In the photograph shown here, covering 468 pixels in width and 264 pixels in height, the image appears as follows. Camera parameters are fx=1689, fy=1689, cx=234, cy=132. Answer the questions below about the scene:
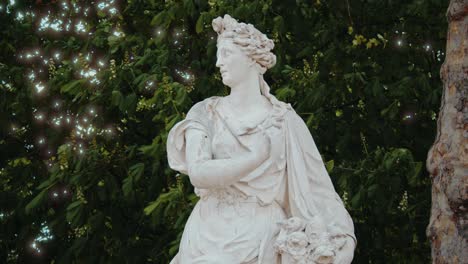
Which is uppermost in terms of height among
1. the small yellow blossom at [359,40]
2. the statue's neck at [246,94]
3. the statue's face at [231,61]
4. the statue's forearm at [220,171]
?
the statue's face at [231,61]

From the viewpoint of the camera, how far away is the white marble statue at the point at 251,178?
35.0 feet

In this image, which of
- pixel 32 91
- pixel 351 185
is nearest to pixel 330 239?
pixel 351 185

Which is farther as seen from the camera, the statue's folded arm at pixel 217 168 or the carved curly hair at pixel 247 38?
the carved curly hair at pixel 247 38

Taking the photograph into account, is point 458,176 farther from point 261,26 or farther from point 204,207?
point 261,26

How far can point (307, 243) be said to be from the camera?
10633mm

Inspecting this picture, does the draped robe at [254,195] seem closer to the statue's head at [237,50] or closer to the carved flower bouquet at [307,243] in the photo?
the carved flower bouquet at [307,243]

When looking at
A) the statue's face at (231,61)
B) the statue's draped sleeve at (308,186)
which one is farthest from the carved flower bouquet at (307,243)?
the statue's face at (231,61)

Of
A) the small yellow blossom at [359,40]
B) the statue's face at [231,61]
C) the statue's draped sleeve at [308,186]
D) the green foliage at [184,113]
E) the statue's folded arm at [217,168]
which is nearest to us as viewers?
the statue's folded arm at [217,168]

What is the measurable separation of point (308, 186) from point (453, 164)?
1.40m

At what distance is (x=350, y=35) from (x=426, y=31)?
746 mm

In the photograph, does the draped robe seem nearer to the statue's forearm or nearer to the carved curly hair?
the statue's forearm

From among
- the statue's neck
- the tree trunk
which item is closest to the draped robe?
the statue's neck

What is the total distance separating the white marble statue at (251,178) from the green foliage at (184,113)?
3.97 meters

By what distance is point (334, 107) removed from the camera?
16.3 meters
